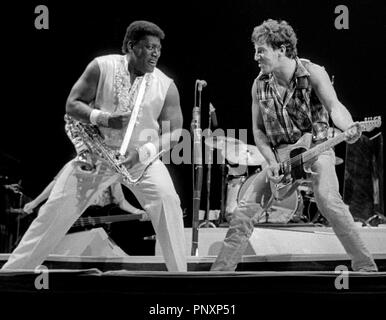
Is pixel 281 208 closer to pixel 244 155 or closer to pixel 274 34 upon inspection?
pixel 244 155

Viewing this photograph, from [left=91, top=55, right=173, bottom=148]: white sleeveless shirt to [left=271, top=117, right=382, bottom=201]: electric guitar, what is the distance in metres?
1.02

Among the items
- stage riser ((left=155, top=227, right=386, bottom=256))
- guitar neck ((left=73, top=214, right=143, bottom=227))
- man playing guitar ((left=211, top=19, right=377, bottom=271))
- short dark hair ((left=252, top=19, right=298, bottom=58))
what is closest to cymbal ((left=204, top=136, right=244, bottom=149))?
guitar neck ((left=73, top=214, right=143, bottom=227))

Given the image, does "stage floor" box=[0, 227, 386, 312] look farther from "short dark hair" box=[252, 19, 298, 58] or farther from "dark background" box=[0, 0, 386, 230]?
"dark background" box=[0, 0, 386, 230]

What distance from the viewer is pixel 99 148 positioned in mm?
3975

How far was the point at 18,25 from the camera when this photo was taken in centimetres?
731

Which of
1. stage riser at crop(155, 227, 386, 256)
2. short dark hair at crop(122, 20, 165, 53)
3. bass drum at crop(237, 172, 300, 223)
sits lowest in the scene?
stage riser at crop(155, 227, 386, 256)

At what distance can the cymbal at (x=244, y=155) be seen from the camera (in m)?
8.36

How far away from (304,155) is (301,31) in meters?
4.00

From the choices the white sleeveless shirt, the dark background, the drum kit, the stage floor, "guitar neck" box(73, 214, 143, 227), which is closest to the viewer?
the stage floor

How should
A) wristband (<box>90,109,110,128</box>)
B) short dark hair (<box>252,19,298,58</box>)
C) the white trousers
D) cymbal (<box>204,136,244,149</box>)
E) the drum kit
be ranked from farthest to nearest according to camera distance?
cymbal (<box>204,136,244,149</box>)
the drum kit
short dark hair (<box>252,19,298,58</box>)
wristband (<box>90,109,110,128</box>)
the white trousers

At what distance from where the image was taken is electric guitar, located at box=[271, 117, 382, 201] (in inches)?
163

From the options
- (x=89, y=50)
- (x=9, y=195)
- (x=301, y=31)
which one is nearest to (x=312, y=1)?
(x=301, y=31)

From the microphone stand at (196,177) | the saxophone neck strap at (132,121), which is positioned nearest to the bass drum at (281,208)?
the microphone stand at (196,177)
